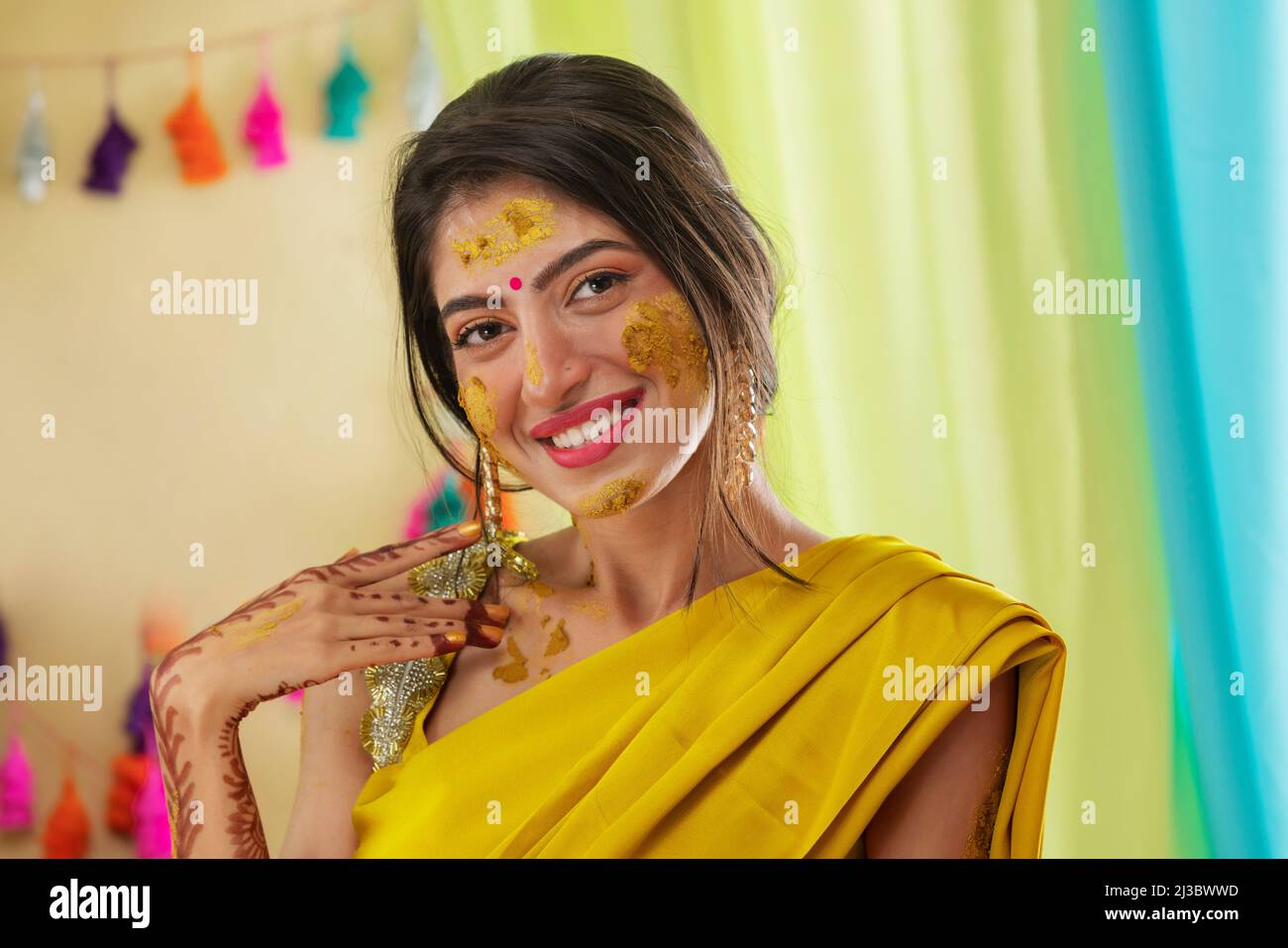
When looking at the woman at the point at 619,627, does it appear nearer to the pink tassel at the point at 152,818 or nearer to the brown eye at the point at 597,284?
the brown eye at the point at 597,284

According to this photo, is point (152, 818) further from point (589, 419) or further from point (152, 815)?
point (589, 419)

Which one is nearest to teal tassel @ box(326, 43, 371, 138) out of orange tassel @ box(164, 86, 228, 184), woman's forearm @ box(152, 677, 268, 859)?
orange tassel @ box(164, 86, 228, 184)

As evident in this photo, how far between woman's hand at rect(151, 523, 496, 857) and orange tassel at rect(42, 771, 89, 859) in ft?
3.04

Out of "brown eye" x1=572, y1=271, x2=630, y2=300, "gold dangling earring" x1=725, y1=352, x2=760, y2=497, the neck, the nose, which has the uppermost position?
"brown eye" x1=572, y1=271, x2=630, y2=300

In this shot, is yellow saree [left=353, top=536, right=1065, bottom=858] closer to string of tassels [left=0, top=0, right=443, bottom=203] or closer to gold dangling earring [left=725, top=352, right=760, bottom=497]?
gold dangling earring [left=725, top=352, right=760, bottom=497]

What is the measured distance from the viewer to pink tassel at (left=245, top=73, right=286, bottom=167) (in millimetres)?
2109

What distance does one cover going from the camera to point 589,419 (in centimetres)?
128

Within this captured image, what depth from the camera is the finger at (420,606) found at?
4.49ft

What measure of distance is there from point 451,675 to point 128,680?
37.7 inches

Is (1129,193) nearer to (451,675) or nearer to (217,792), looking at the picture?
(451,675)

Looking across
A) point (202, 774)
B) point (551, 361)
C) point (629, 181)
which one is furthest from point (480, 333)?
point (202, 774)

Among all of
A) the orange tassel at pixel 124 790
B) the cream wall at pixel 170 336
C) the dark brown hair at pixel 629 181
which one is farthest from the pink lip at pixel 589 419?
the orange tassel at pixel 124 790

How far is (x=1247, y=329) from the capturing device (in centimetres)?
172

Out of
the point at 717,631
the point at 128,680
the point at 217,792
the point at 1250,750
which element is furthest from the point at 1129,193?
the point at 128,680
